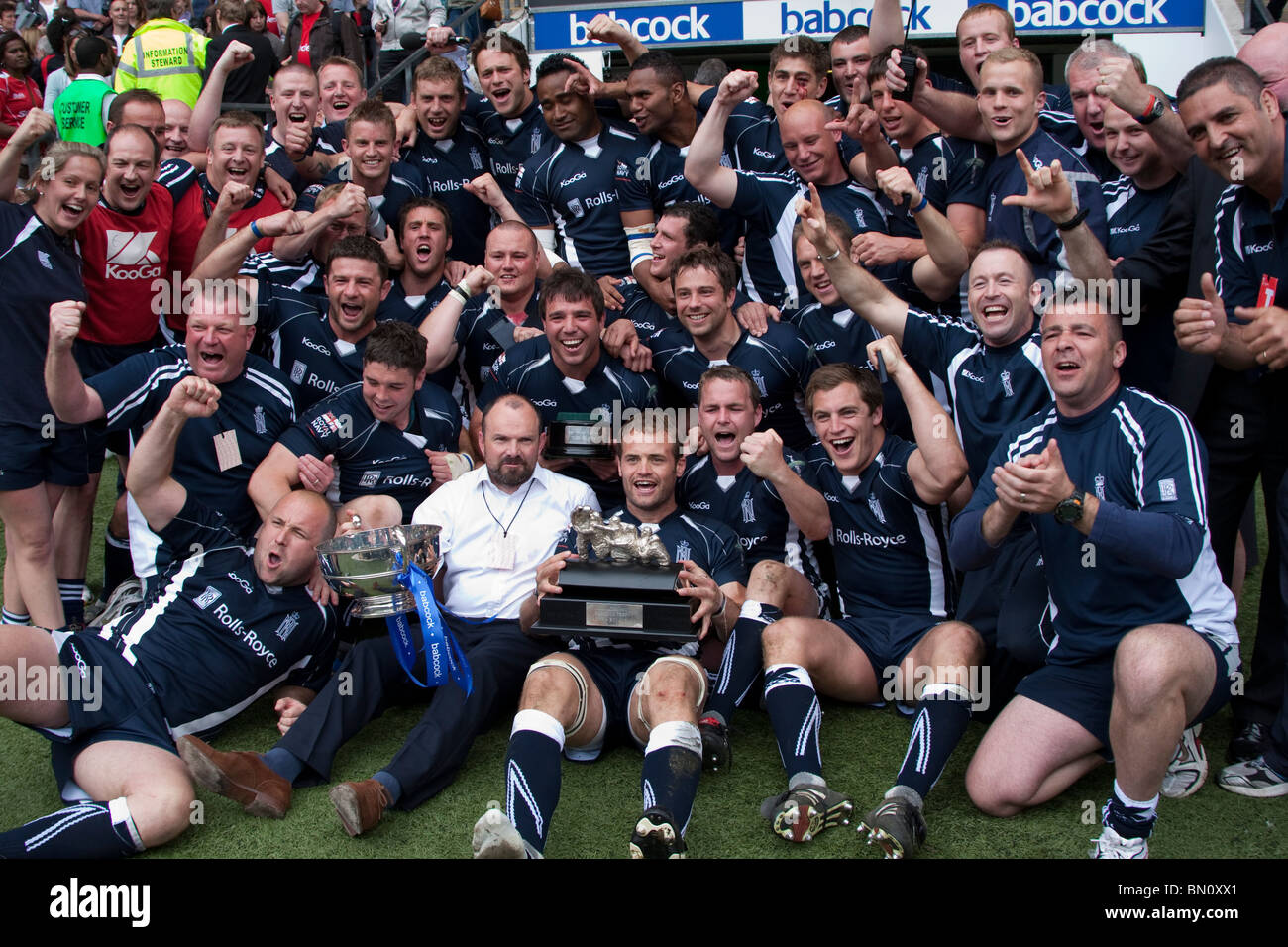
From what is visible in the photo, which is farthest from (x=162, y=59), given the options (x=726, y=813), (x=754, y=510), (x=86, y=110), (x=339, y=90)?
(x=726, y=813)

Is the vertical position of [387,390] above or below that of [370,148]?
below

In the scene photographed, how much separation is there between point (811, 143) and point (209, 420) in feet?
9.54

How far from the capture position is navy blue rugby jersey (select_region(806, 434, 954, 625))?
14.0 ft

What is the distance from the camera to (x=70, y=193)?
4848mm

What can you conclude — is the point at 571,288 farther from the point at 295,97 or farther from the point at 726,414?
the point at 295,97

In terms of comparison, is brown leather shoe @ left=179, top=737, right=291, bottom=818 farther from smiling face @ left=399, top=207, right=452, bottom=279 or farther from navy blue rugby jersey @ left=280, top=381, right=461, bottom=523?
smiling face @ left=399, top=207, right=452, bottom=279

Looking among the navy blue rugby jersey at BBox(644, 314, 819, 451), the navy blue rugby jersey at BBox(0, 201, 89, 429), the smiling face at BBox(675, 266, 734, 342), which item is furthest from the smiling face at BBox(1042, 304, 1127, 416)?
the navy blue rugby jersey at BBox(0, 201, 89, 429)

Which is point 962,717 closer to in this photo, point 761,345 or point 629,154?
point 761,345

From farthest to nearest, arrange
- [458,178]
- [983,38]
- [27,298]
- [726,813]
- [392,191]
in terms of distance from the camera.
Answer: [458,178] → [392,191] → [983,38] → [27,298] → [726,813]

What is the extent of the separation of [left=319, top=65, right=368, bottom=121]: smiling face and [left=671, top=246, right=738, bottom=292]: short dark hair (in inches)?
108

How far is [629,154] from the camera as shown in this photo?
19.9ft

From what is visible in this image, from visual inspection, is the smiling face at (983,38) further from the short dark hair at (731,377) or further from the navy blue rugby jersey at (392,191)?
the navy blue rugby jersey at (392,191)

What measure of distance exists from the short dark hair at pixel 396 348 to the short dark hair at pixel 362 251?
478mm
